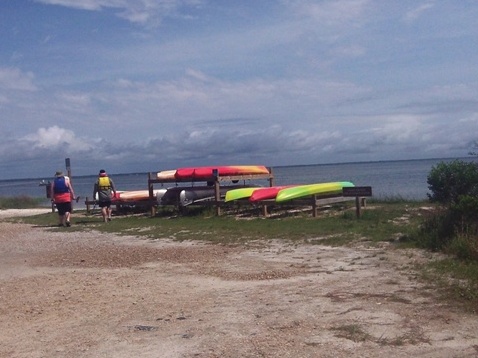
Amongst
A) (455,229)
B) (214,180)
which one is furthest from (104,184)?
(455,229)

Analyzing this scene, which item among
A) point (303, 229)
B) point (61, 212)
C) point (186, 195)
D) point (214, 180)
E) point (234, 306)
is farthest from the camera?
point (186, 195)

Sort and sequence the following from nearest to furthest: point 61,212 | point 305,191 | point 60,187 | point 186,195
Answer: point 60,187
point 61,212
point 305,191
point 186,195

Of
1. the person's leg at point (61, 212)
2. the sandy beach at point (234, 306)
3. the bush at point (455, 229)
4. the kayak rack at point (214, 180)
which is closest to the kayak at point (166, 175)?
the kayak rack at point (214, 180)

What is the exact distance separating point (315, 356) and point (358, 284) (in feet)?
9.67

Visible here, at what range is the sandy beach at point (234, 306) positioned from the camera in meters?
6.33

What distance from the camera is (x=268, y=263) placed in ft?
36.3

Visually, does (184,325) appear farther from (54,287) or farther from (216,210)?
(216,210)

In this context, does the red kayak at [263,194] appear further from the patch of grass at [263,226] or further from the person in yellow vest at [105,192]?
the person in yellow vest at [105,192]

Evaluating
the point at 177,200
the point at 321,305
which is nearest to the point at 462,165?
the point at 177,200

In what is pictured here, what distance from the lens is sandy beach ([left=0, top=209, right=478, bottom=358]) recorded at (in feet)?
20.8

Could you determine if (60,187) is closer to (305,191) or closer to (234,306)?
(305,191)

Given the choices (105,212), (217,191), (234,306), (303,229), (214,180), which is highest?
(214,180)

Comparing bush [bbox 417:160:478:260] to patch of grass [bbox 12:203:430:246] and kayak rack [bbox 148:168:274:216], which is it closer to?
patch of grass [bbox 12:203:430:246]

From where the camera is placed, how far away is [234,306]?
26.0ft
